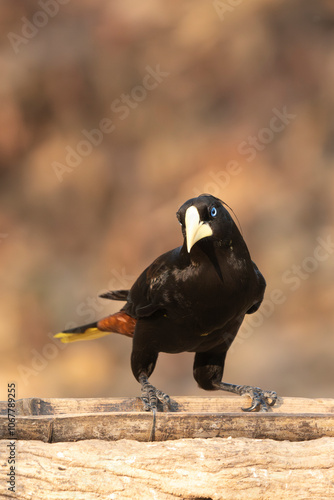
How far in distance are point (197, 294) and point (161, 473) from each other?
2.38 ft

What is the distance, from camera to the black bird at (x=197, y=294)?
83.0 inches

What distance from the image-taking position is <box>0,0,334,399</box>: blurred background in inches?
195

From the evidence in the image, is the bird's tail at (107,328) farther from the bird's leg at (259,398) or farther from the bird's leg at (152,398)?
the bird's leg at (259,398)

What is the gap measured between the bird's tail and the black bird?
17cm

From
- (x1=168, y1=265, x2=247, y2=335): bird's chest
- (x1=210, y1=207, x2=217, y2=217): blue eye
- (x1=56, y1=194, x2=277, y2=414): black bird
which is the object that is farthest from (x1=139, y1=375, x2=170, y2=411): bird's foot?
(x1=210, y1=207, x2=217, y2=217): blue eye

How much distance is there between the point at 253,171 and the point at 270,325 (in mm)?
1244

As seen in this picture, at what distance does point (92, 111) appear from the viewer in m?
5.11

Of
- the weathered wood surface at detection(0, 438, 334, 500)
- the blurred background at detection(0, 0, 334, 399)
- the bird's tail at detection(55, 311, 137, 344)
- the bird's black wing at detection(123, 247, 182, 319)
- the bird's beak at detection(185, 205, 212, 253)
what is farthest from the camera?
the blurred background at detection(0, 0, 334, 399)

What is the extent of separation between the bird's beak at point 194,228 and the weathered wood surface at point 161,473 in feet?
2.17

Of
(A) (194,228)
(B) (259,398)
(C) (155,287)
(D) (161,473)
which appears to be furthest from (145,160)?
(D) (161,473)

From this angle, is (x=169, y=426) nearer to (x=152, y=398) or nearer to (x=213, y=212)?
(x=152, y=398)

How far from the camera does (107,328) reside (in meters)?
2.74

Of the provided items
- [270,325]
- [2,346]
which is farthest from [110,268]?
[270,325]

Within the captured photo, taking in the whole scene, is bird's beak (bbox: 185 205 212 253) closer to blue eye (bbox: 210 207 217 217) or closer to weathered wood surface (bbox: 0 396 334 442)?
blue eye (bbox: 210 207 217 217)
